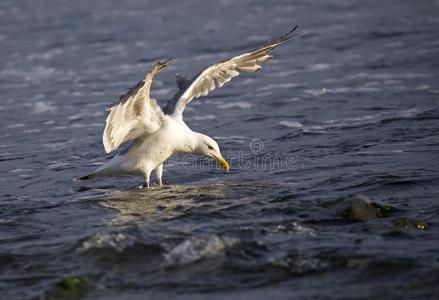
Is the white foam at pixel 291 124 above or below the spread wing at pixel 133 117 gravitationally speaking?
below

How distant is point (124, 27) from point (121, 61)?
3.47m

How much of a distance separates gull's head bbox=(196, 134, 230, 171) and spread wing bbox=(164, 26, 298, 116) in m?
0.43

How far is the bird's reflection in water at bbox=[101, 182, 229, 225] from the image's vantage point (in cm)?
791

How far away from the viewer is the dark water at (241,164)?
6.23 m

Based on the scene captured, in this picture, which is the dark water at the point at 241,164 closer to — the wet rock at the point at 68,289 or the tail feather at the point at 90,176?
the wet rock at the point at 68,289

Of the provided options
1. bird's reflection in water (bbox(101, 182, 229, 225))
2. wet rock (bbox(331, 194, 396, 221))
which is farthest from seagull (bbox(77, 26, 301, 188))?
wet rock (bbox(331, 194, 396, 221))

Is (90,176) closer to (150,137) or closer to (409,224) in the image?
(150,137)

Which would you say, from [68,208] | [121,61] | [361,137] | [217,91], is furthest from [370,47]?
[68,208]

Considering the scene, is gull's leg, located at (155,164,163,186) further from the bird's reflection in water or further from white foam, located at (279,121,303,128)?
white foam, located at (279,121,303,128)

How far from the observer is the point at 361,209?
7.28 m

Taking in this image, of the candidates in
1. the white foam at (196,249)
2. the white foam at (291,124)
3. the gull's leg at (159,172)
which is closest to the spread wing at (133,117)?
the gull's leg at (159,172)

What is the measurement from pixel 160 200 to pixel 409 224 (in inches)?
108

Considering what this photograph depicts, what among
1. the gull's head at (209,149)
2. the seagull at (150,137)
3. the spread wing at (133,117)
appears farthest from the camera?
the gull's head at (209,149)

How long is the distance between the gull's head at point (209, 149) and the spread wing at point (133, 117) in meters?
0.61
